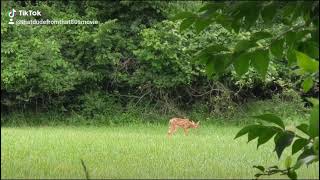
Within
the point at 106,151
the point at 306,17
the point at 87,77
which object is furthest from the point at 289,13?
the point at 87,77

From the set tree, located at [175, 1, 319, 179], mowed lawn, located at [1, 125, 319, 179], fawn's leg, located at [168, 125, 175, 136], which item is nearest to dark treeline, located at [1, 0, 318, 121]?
fawn's leg, located at [168, 125, 175, 136]

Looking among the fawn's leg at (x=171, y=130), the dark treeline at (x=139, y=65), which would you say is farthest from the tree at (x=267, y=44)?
the dark treeline at (x=139, y=65)

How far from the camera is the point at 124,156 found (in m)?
6.04

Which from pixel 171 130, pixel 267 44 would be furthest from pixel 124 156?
pixel 267 44

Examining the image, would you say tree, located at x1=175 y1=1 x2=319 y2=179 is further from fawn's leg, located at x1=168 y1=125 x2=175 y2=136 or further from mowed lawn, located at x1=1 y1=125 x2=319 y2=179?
fawn's leg, located at x1=168 y1=125 x2=175 y2=136

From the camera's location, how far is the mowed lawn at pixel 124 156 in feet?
13.5

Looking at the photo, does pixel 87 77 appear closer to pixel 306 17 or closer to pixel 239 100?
pixel 239 100

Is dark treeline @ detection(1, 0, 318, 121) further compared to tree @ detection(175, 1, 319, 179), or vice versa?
dark treeline @ detection(1, 0, 318, 121)

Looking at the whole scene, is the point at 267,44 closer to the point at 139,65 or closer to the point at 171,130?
the point at 171,130

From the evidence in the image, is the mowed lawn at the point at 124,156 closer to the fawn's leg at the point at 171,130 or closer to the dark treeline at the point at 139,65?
the fawn's leg at the point at 171,130

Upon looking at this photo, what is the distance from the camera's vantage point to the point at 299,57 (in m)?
1.11

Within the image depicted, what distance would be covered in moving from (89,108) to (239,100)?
3.77 meters

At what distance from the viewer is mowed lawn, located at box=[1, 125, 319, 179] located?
4.13 meters

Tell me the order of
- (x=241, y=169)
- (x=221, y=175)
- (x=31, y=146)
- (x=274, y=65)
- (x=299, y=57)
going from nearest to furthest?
(x=299, y=57) → (x=221, y=175) → (x=241, y=169) → (x=31, y=146) → (x=274, y=65)
